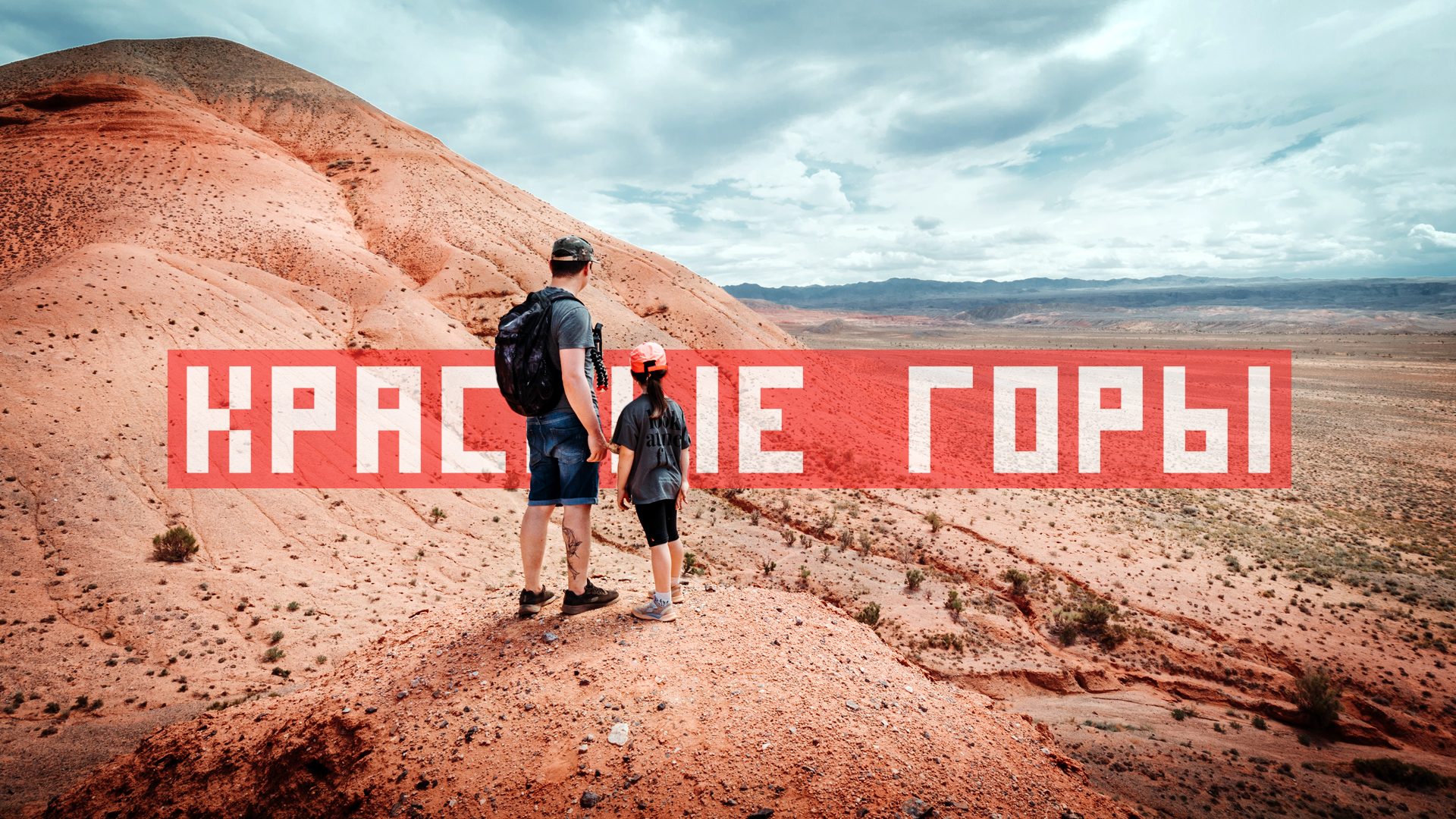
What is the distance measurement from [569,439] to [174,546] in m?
6.39

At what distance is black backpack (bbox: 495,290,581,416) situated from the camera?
4305mm

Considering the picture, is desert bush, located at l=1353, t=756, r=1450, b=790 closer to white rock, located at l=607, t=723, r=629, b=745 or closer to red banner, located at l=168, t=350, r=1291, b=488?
white rock, located at l=607, t=723, r=629, b=745

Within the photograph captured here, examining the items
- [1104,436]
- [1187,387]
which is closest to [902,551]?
[1104,436]

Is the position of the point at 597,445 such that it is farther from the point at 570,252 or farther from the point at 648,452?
the point at 570,252

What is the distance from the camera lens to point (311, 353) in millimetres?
14875

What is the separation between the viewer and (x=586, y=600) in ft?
16.1

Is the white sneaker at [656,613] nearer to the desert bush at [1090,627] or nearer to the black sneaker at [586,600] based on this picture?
the black sneaker at [586,600]

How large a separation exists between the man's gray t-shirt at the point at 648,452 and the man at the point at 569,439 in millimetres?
300

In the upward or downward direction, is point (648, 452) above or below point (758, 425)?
above

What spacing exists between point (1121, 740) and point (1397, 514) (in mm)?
19135

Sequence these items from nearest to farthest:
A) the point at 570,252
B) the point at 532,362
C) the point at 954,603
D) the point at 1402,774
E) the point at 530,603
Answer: the point at 532,362
the point at 570,252
the point at 530,603
the point at 1402,774
the point at 954,603

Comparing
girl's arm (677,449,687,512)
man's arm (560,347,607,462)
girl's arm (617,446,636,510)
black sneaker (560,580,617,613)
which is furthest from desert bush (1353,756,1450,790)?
man's arm (560,347,607,462)

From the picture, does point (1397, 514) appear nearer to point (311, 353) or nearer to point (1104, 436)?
point (1104, 436)

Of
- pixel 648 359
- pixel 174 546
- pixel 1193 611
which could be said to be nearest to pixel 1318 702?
pixel 1193 611
